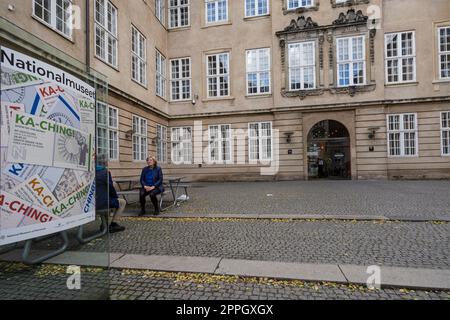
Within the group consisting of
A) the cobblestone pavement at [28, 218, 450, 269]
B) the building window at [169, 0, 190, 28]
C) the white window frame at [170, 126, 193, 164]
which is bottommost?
the cobblestone pavement at [28, 218, 450, 269]

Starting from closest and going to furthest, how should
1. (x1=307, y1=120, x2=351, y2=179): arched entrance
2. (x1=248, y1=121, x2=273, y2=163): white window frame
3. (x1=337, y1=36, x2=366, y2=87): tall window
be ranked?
(x1=337, y1=36, x2=366, y2=87): tall window → (x1=307, y1=120, x2=351, y2=179): arched entrance → (x1=248, y1=121, x2=273, y2=163): white window frame

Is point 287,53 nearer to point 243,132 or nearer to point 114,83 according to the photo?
point 243,132

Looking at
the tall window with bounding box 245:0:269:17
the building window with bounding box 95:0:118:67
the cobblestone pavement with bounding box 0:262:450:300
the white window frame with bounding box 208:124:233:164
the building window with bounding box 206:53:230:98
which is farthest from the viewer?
the building window with bounding box 206:53:230:98

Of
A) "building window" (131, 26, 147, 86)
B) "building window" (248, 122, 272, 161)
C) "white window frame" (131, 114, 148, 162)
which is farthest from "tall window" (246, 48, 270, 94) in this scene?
"white window frame" (131, 114, 148, 162)

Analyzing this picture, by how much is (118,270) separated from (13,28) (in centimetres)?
318

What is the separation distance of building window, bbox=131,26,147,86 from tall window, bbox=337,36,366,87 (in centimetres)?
1262

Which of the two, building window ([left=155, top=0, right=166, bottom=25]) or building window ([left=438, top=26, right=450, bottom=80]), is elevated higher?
building window ([left=155, top=0, right=166, bottom=25])

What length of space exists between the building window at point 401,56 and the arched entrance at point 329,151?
457 cm

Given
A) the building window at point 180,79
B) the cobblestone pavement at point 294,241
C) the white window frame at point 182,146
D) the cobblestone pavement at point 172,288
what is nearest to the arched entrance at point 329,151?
the white window frame at point 182,146

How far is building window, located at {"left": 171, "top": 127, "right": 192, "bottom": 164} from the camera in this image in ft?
73.8

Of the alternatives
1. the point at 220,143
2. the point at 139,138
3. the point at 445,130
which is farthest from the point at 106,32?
the point at 445,130

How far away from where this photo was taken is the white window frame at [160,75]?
20.9 meters

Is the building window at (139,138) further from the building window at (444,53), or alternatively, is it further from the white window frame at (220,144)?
the building window at (444,53)

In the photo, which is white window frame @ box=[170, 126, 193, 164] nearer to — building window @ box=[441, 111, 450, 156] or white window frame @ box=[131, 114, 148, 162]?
white window frame @ box=[131, 114, 148, 162]
